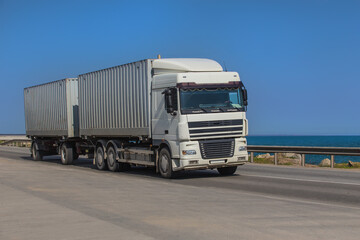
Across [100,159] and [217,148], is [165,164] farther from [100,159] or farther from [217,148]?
[100,159]

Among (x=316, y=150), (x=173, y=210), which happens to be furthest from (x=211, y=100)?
(x=316, y=150)

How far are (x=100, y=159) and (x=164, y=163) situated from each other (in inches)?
211

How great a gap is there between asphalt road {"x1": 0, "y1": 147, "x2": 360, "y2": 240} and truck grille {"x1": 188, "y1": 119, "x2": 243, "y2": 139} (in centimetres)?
161

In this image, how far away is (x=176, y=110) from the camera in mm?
15906

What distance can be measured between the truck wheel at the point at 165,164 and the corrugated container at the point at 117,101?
40.7 inches

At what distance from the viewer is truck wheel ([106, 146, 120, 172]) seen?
66.5 ft

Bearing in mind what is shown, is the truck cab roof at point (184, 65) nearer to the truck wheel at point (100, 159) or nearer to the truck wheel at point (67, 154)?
the truck wheel at point (100, 159)

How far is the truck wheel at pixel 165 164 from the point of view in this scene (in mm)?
16547

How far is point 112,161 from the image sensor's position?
2047 cm

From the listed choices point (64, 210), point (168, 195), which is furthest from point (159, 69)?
point (64, 210)

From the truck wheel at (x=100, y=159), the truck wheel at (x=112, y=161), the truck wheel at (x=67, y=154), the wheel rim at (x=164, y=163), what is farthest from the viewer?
the truck wheel at (x=67, y=154)

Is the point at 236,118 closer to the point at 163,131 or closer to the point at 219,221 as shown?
the point at 163,131

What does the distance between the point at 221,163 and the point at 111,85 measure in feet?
20.4

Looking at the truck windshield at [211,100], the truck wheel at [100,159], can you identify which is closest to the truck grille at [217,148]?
the truck windshield at [211,100]
